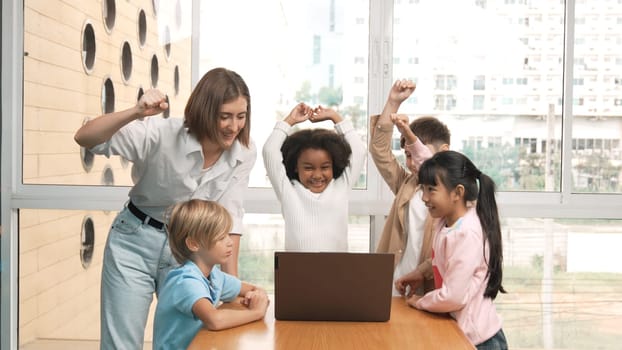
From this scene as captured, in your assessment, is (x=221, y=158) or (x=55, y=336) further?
(x=55, y=336)

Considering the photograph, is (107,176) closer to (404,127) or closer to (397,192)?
(397,192)

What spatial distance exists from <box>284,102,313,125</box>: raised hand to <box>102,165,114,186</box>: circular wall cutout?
1.17 m

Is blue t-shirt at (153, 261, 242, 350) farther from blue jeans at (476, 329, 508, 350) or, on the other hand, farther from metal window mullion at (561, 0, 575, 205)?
metal window mullion at (561, 0, 575, 205)

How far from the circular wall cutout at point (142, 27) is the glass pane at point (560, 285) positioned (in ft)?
5.89

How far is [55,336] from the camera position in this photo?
3.80 meters

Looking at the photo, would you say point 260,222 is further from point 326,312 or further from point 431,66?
point 326,312

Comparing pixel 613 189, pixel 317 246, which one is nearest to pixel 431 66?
pixel 613 189

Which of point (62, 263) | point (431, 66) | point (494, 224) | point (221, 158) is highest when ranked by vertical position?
point (431, 66)

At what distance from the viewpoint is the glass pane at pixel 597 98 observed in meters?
3.65

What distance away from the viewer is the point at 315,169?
9.24ft

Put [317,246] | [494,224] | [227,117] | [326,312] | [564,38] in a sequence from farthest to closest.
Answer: [564,38]
[317,246]
[227,117]
[494,224]
[326,312]

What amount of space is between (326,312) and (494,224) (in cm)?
59

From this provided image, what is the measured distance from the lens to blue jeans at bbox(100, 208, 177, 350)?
271 cm

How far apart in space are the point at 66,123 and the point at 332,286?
198 cm
